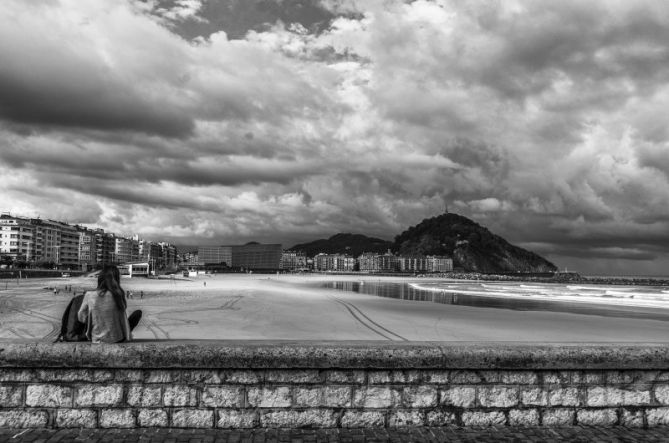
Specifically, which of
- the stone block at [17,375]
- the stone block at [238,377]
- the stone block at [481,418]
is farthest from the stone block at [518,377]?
the stone block at [17,375]

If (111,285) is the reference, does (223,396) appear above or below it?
below

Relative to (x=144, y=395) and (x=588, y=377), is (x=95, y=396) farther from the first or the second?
(x=588, y=377)

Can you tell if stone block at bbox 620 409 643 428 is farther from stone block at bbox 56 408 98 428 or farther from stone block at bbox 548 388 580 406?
stone block at bbox 56 408 98 428

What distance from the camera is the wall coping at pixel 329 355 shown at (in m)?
5.43

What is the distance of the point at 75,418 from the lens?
17.9 ft

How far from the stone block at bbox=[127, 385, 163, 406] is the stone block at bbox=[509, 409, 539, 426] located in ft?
13.4

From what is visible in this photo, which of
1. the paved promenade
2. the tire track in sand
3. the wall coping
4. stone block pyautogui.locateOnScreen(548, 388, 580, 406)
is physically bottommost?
the tire track in sand

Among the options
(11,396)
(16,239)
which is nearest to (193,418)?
(11,396)

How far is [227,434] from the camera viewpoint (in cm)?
544

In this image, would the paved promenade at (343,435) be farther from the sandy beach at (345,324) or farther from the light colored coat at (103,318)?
the sandy beach at (345,324)

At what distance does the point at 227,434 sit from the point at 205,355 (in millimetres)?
910

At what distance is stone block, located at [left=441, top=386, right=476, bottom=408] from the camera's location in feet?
18.7

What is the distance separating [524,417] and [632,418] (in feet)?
4.31

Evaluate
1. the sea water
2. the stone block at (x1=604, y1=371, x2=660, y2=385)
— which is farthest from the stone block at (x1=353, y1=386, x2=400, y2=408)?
the sea water
